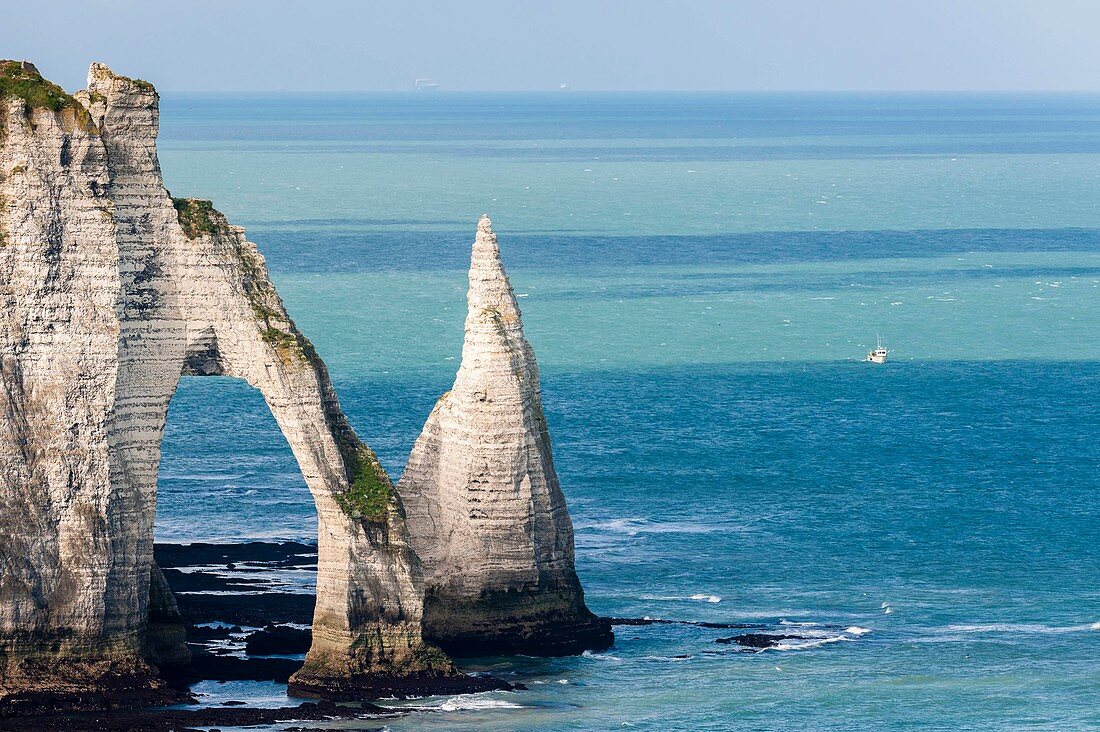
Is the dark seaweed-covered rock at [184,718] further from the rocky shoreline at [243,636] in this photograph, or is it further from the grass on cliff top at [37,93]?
the grass on cliff top at [37,93]

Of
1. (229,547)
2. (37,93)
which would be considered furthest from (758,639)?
(37,93)

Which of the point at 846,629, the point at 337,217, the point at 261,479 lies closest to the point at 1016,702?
the point at 846,629

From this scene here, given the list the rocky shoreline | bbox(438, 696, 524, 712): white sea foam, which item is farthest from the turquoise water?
the rocky shoreline

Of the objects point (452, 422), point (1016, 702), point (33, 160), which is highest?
point (33, 160)

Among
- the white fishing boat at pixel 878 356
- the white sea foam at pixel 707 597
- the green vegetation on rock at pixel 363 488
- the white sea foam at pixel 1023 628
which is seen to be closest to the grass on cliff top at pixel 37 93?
the green vegetation on rock at pixel 363 488

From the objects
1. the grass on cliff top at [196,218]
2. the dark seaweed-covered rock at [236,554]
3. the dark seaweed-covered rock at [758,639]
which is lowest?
the dark seaweed-covered rock at [758,639]

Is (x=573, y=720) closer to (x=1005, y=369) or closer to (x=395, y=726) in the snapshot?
(x=395, y=726)
